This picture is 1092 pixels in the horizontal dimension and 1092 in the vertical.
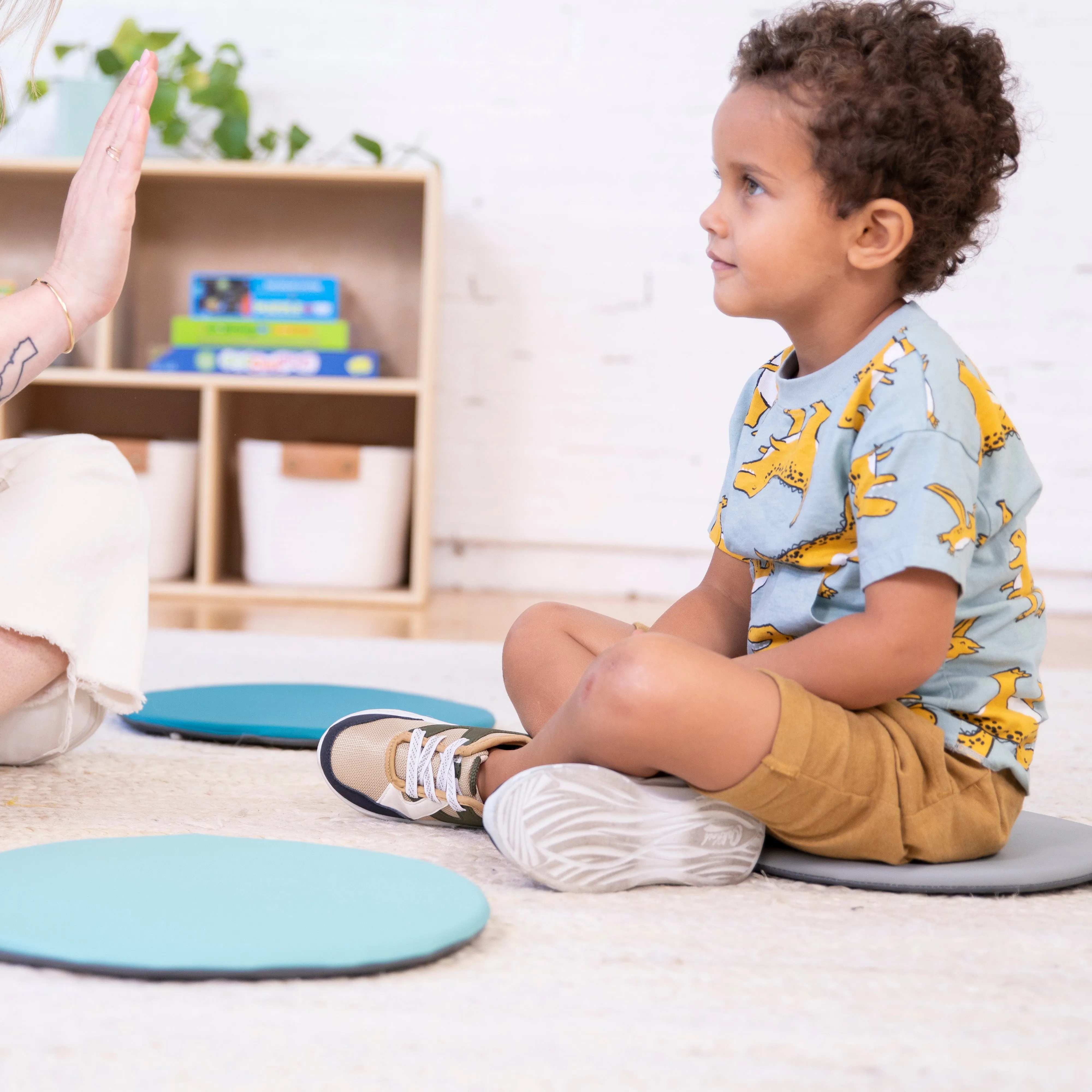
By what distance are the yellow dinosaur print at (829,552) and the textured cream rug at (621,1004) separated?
202 mm

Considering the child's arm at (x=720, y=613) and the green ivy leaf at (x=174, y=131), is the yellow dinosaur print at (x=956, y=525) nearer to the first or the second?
the child's arm at (x=720, y=613)

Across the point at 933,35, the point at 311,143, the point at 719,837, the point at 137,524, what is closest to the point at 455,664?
the point at 137,524

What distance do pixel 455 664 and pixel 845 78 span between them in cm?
100

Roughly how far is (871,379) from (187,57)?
1920 mm

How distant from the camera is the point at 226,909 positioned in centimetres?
63

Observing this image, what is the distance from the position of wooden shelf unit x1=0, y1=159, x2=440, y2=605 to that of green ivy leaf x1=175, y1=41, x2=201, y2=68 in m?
0.21

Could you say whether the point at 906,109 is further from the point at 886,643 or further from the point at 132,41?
the point at 132,41

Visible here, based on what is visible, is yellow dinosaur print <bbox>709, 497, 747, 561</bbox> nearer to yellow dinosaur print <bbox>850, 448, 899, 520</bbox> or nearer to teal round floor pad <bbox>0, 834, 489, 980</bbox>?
yellow dinosaur print <bbox>850, 448, 899, 520</bbox>

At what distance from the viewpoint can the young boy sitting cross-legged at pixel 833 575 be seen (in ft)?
2.43

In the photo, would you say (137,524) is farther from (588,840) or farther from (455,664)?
(455,664)

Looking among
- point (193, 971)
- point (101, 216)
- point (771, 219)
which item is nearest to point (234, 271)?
point (101, 216)

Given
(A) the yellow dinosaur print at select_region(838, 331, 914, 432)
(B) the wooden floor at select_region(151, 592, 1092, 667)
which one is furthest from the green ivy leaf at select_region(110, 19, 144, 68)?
(A) the yellow dinosaur print at select_region(838, 331, 914, 432)

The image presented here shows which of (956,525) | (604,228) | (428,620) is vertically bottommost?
(428,620)

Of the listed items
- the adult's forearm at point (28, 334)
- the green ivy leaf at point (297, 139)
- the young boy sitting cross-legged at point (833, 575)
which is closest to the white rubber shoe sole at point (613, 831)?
the young boy sitting cross-legged at point (833, 575)
